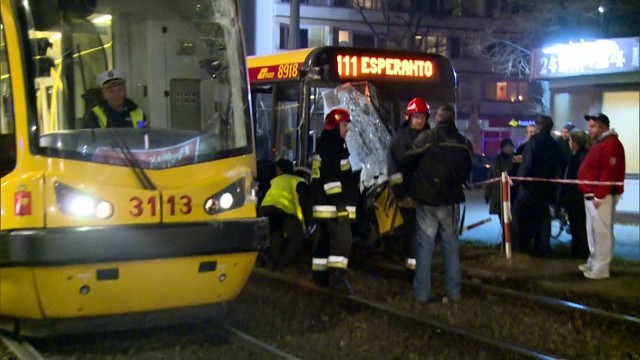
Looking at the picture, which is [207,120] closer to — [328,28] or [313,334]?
[313,334]

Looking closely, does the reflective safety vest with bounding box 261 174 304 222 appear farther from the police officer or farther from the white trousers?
the police officer

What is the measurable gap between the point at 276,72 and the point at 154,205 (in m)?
5.12

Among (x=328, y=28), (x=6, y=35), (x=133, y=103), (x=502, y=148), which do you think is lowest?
(x=502, y=148)

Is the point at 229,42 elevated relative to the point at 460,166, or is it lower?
elevated

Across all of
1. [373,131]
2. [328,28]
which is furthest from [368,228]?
[328,28]

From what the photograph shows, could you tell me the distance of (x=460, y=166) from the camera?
25.5 feet

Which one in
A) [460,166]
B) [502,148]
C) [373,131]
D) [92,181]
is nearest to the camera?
[92,181]

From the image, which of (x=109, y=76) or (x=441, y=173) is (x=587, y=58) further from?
(x=109, y=76)

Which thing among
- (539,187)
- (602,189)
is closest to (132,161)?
(602,189)

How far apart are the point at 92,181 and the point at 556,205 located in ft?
23.6

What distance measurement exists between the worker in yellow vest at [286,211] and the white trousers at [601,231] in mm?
3158

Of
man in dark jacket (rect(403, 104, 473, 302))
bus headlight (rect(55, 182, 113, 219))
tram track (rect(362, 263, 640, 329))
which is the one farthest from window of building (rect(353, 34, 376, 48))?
bus headlight (rect(55, 182, 113, 219))

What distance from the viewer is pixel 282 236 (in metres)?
9.84

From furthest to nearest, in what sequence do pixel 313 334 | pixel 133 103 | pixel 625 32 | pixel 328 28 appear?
pixel 328 28 < pixel 625 32 < pixel 313 334 < pixel 133 103
